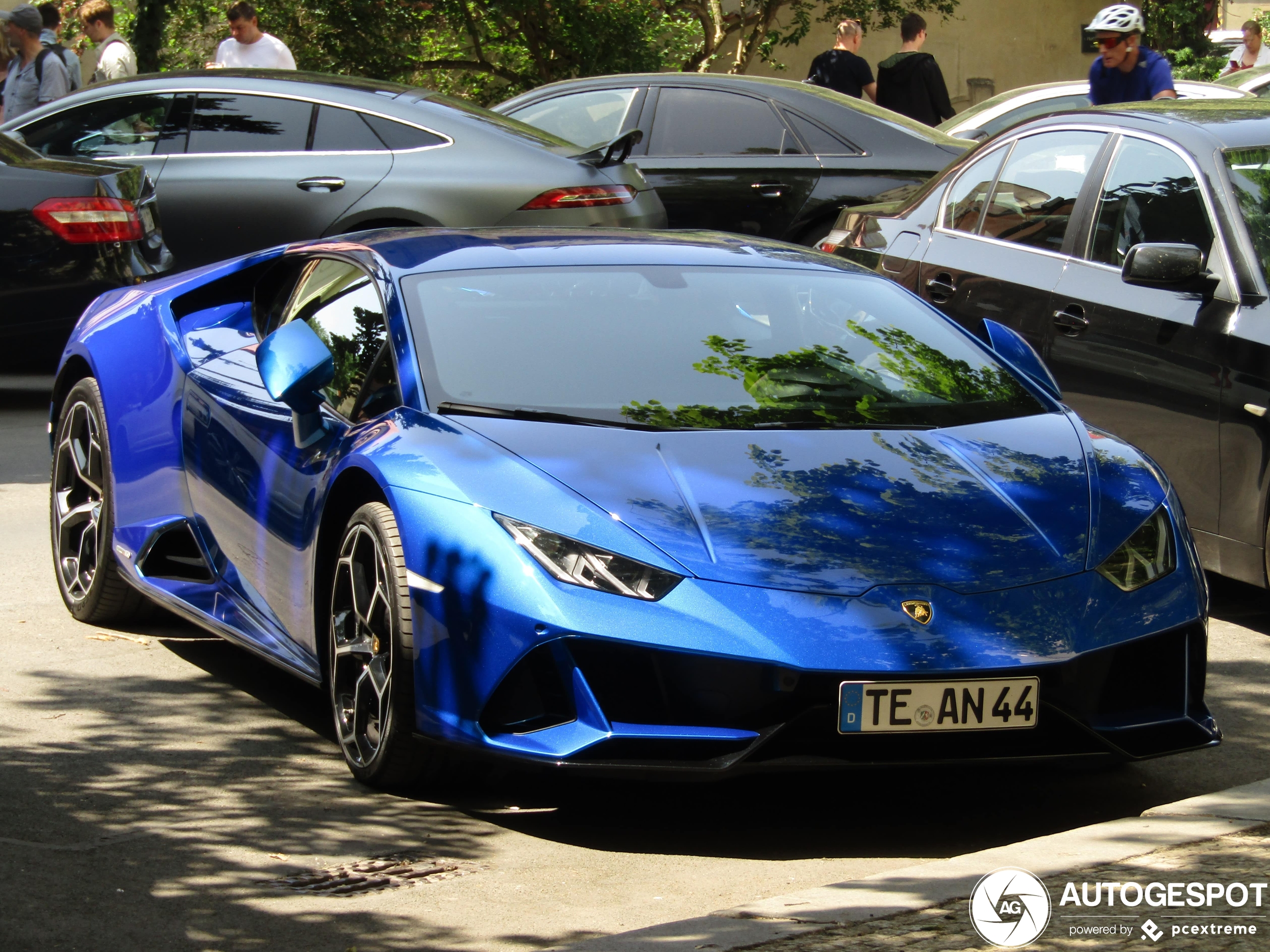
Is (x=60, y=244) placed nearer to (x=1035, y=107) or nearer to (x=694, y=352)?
(x=694, y=352)

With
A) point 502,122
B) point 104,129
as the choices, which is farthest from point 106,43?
point 502,122

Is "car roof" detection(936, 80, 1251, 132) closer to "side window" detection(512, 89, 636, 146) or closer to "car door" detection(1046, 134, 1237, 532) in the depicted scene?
"side window" detection(512, 89, 636, 146)

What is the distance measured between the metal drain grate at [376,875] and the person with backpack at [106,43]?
41.6 feet

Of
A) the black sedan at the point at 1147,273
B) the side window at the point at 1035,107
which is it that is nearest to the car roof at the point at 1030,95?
the side window at the point at 1035,107

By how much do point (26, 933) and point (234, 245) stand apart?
715 centimetres

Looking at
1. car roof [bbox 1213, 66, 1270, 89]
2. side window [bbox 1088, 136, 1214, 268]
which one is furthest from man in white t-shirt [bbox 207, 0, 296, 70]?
side window [bbox 1088, 136, 1214, 268]

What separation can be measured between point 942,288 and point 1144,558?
3.29 m

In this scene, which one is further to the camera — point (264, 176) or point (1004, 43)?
point (1004, 43)

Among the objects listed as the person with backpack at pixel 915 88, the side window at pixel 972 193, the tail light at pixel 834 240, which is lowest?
the tail light at pixel 834 240

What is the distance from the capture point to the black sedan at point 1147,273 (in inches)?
236

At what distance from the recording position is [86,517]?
6.17 metres

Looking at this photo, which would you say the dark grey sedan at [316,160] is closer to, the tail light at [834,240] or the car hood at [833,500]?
the tail light at [834,240]

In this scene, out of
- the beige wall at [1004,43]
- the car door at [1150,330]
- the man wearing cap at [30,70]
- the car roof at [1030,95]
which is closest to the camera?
the car door at [1150,330]

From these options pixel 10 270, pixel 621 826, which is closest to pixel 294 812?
pixel 621 826
